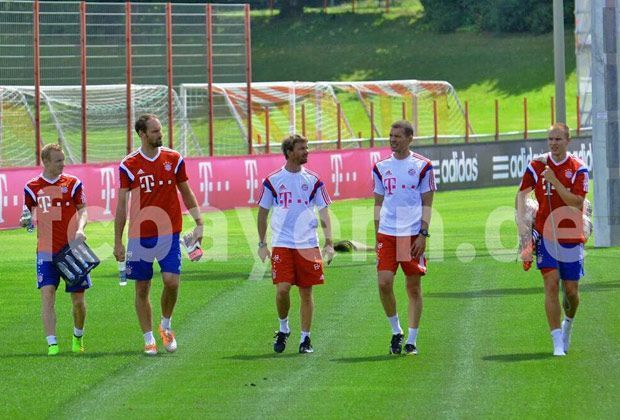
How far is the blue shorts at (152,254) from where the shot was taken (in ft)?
43.8

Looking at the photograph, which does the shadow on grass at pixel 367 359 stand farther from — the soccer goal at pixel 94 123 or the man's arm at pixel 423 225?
the soccer goal at pixel 94 123

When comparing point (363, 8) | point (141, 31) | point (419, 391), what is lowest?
point (419, 391)

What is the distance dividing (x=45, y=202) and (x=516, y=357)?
4.22 m

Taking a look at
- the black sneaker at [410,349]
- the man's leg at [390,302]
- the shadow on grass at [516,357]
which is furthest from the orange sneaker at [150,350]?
the shadow on grass at [516,357]

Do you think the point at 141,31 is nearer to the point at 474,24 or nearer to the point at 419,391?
the point at 419,391

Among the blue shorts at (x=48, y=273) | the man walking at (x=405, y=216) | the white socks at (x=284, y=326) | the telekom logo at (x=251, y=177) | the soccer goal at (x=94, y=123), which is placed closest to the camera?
the man walking at (x=405, y=216)

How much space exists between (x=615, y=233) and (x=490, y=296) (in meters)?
7.83

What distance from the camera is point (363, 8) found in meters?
90.1

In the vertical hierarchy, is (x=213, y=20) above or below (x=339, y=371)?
above

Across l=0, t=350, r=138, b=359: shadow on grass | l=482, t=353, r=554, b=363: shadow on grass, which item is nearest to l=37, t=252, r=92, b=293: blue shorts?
l=0, t=350, r=138, b=359: shadow on grass

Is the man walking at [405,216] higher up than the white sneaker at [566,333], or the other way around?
the man walking at [405,216]

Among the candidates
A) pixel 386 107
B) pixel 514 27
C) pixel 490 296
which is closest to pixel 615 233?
pixel 490 296

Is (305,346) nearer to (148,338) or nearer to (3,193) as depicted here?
(148,338)

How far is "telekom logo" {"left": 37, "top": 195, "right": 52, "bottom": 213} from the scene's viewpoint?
1362 cm
